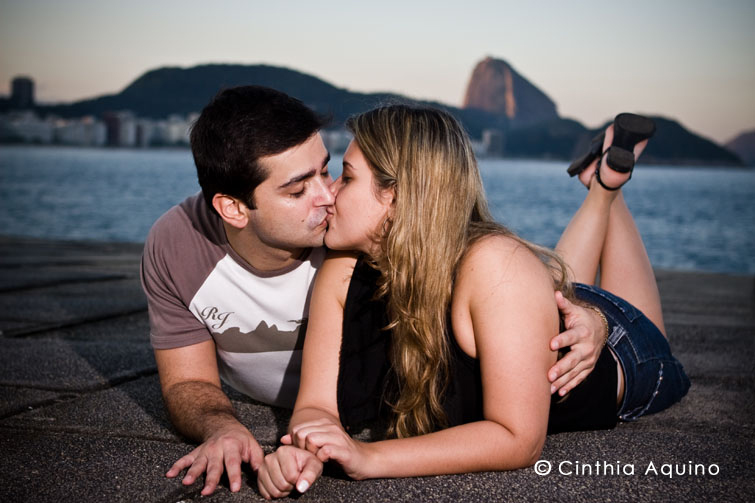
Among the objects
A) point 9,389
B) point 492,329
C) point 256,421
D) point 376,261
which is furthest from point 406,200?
point 9,389

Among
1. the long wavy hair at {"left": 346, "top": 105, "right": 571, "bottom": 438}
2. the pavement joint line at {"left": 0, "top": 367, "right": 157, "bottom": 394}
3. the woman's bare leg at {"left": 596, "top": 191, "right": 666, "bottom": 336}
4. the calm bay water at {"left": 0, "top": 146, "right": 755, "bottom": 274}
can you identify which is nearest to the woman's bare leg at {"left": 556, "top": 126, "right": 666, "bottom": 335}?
the woman's bare leg at {"left": 596, "top": 191, "right": 666, "bottom": 336}

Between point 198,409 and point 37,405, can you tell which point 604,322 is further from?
point 37,405

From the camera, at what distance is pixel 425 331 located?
194 centimetres

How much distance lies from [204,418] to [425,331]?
0.72 metres

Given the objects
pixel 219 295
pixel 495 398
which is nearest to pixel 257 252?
pixel 219 295

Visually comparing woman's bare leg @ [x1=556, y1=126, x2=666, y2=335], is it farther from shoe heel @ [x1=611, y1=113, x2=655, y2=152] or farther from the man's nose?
the man's nose

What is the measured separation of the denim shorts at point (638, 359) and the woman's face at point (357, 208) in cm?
102

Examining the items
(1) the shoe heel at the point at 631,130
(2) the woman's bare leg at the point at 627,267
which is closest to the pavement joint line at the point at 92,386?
(2) the woman's bare leg at the point at 627,267

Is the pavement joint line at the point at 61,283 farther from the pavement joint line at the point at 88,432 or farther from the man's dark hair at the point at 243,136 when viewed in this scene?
the man's dark hair at the point at 243,136

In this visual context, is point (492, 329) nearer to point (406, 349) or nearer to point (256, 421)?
point (406, 349)

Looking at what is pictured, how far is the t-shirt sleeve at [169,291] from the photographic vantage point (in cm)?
232

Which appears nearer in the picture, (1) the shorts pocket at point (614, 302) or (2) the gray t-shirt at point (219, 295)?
(2) the gray t-shirt at point (219, 295)

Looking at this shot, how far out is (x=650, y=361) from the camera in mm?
2510

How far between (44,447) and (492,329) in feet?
4.73
